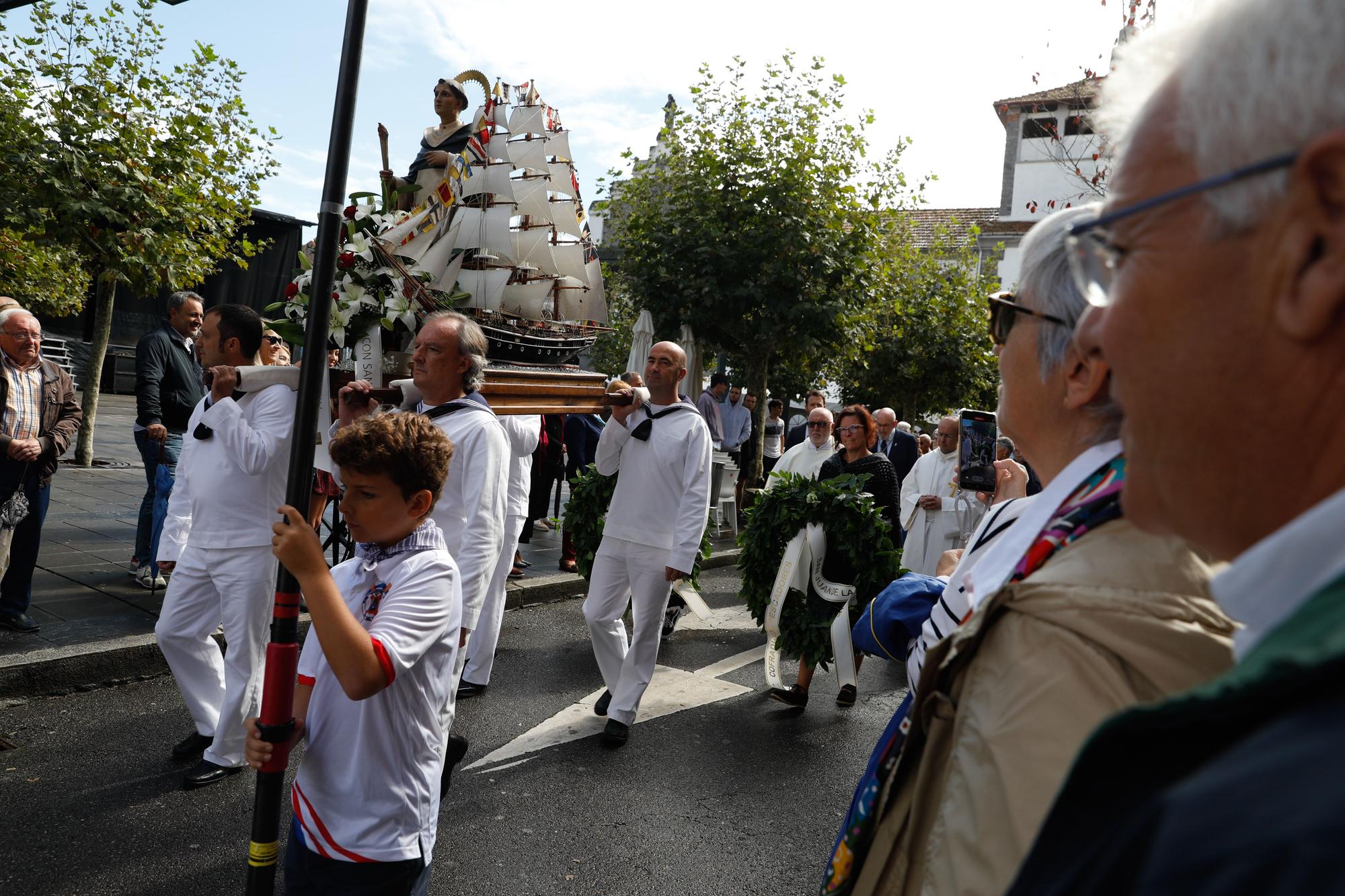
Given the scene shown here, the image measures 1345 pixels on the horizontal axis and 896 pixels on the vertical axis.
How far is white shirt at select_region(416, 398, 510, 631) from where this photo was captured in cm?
473

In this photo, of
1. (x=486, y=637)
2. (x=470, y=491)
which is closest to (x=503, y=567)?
(x=486, y=637)

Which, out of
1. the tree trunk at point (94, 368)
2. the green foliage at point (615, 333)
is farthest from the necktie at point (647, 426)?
the tree trunk at point (94, 368)

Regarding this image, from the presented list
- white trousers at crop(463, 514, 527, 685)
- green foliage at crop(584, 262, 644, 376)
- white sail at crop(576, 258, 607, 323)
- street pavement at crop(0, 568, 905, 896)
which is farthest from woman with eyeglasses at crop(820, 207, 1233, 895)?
green foliage at crop(584, 262, 644, 376)

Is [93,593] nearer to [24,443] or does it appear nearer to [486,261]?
[24,443]

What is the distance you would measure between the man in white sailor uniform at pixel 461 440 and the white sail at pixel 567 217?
591 centimetres

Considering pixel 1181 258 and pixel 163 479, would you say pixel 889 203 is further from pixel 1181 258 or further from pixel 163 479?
pixel 1181 258

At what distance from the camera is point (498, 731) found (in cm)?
541

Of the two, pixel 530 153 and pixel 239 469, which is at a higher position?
pixel 530 153

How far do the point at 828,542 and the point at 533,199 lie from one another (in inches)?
198

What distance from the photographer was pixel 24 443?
593 centimetres

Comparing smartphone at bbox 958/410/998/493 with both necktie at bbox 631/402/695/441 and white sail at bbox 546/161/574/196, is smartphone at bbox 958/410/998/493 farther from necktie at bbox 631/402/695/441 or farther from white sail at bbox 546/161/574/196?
white sail at bbox 546/161/574/196

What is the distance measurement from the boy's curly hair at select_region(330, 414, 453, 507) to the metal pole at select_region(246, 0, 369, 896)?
0.44m

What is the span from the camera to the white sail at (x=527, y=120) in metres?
9.77

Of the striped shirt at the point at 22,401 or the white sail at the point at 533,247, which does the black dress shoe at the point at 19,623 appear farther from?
the white sail at the point at 533,247
